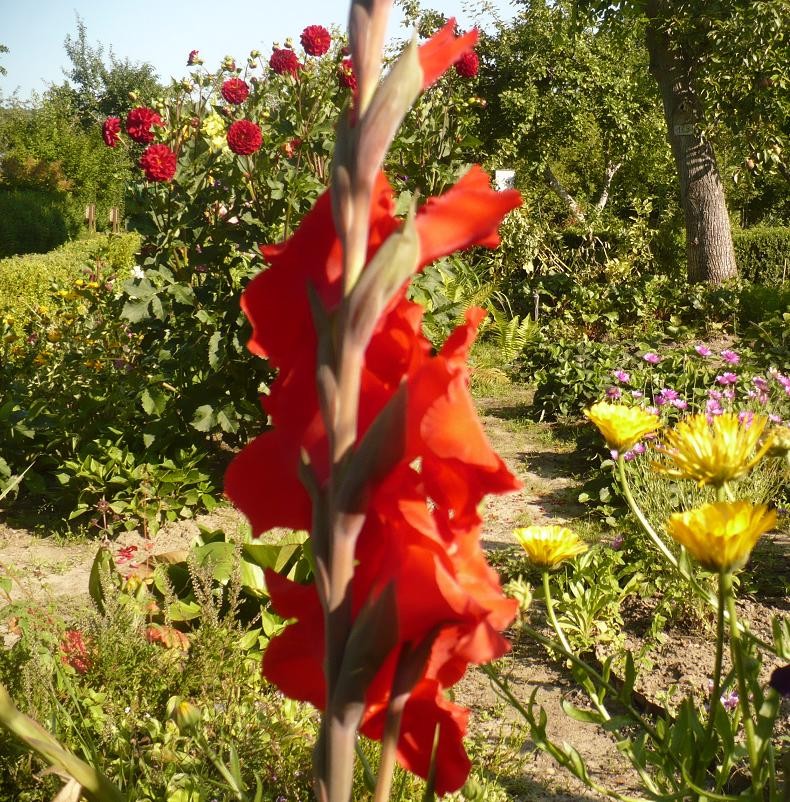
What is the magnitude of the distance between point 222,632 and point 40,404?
231cm

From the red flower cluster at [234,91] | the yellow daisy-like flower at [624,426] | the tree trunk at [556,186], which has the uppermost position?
the tree trunk at [556,186]

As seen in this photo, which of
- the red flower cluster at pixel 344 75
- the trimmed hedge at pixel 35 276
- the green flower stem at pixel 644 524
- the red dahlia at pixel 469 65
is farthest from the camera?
the trimmed hedge at pixel 35 276

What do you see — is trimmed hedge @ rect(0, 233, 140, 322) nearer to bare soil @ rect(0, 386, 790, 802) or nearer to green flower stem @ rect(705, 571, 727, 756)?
bare soil @ rect(0, 386, 790, 802)

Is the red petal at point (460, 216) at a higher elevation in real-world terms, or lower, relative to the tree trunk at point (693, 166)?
lower

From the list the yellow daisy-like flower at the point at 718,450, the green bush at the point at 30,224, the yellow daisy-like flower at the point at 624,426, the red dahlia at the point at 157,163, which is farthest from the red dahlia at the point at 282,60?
the green bush at the point at 30,224

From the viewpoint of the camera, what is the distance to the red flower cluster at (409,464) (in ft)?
1.33

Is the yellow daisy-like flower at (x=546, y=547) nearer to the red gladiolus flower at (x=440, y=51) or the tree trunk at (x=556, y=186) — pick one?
the red gladiolus flower at (x=440, y=51)

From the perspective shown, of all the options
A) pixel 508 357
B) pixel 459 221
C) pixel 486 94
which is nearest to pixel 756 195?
pixel 486 94

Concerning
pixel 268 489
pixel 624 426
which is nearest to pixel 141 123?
pixel 624 426

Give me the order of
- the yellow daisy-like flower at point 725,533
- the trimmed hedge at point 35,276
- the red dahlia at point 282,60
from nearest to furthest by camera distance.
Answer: the yellow daisy-like flower at point 725,533
the red dahlia at point 282,60
the trimmed hedge at point 35,276

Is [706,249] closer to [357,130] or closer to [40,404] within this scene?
[40,404]

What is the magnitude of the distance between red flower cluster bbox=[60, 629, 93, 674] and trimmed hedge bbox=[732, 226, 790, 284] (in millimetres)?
10212

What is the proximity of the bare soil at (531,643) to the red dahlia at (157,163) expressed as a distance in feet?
5.10

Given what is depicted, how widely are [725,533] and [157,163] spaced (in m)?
3.20
